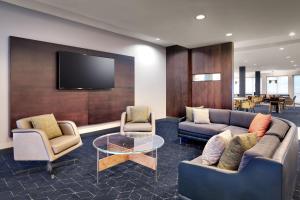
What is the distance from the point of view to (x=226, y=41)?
5660mm

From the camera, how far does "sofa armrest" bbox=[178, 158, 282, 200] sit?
1.52 meters

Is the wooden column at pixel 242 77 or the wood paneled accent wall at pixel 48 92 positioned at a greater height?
the wooden column at pixel 242 77

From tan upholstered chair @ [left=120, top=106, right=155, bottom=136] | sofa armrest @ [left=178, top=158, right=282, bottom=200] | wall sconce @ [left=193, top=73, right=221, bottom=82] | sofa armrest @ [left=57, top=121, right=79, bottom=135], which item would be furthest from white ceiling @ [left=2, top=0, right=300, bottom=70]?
sofa armrest @ [left=178, top=158, right=282, bottom=200]

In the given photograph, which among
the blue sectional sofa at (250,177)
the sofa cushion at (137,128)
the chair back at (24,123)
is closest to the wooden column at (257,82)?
the sofa cushion at (137,128)

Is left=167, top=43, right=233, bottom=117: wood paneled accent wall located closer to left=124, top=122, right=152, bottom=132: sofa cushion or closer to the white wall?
the white wall

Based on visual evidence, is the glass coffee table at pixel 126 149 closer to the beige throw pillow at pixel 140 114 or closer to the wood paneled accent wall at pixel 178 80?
the beige throw pillow at pixel 140 114

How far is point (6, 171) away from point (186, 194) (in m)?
2.89

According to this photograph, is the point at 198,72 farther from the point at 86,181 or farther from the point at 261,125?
the point at 86,181

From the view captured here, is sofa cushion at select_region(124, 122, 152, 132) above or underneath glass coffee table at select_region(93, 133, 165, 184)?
above

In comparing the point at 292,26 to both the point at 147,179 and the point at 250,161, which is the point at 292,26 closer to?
the point at 250,161

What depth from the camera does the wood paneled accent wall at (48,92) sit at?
3973 millimetres

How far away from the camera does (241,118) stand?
4273 millimetres

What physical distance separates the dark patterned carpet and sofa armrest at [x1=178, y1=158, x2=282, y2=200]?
0.59m

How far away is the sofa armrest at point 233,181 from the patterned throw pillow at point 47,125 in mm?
2513
